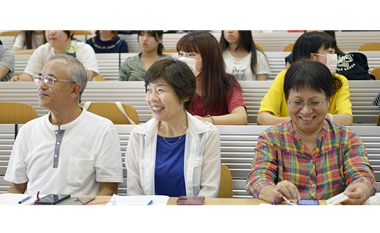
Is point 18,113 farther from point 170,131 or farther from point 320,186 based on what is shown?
point 320,186

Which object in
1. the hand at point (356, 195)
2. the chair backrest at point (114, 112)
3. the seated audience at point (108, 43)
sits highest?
the seated audience at point (108, 43)

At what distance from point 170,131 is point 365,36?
13.2 feet

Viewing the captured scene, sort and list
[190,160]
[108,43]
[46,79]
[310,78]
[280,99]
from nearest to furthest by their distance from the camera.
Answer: [310,78] < [190,160] < [46,79] < [280,99] < [108,43]

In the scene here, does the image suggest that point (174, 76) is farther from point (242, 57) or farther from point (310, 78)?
point (242, 57)

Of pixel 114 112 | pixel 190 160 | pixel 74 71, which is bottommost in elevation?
pixel 190 160

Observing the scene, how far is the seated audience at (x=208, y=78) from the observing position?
267 centimetres

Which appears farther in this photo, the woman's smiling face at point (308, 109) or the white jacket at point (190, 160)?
the white jacket at point (190, 160)

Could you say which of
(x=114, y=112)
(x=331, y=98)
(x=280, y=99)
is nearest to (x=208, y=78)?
(x=280, y=99)

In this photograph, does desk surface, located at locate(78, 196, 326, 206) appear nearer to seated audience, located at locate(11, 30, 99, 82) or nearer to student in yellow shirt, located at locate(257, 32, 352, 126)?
student in yellow shirt, located at locate(257, 32, 352, 126)

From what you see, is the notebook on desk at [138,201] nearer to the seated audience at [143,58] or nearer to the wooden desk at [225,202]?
the wooden desk at [225,202]

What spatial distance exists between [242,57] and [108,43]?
202 cm

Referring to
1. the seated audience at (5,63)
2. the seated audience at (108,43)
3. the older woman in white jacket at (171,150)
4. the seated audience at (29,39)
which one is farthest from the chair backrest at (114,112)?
the seated audience at (29,39)

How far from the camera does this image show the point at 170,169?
1896mm

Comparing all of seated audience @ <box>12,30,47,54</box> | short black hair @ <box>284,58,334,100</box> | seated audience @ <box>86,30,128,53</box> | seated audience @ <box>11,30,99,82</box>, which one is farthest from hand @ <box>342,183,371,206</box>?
seated audience @ <box>12,30,47,54</box>
